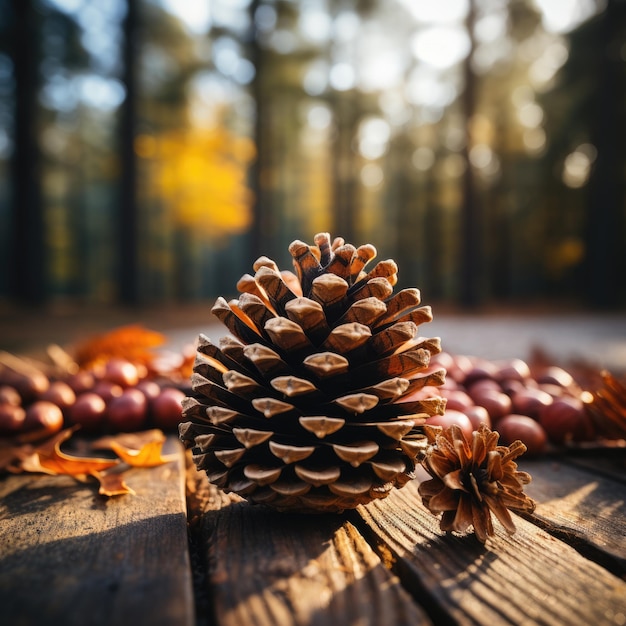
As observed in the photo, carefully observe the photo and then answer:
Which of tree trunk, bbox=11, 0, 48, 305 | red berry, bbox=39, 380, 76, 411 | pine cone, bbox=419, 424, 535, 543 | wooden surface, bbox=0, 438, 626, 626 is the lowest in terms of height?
red berry, bbox=39, 380, 76, 411

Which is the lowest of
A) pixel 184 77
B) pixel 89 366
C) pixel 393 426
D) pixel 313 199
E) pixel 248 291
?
pixel 89 366

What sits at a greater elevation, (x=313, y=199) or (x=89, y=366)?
(x=313, y=199)

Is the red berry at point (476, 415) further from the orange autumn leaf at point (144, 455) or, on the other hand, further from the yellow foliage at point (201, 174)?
the yellow foliage at point (201, 174)

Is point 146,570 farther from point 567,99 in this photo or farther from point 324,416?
point 567,99

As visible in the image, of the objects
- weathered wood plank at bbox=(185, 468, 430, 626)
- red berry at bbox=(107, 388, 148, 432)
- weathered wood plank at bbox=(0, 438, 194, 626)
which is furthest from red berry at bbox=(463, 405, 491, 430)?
red berry at bbox=(107, 388, 148, 432)

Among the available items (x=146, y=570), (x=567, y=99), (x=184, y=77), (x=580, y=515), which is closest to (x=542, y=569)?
(x=580, y=515)

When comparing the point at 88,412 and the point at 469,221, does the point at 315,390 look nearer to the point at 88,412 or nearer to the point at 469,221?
the point at 88,412

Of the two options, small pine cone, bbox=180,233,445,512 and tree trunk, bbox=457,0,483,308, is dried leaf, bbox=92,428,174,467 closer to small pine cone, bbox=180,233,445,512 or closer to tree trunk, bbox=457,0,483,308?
small pine cone, bbox=180,233,445,512
